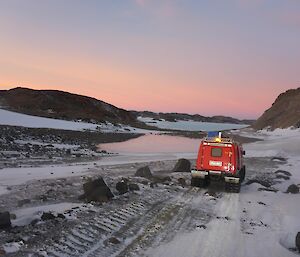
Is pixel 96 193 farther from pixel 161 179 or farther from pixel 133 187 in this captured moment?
pixel 161 179

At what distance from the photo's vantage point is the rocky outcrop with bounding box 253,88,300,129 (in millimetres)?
93438

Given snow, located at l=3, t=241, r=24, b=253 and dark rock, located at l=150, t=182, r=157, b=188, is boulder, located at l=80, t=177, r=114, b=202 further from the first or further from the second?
snow, located at l=3, t=241, r=24, b=253

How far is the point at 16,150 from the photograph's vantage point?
28125mm

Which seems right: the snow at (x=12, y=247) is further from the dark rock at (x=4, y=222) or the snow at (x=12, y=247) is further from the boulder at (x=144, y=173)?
the boulder at (x=144, y=173)

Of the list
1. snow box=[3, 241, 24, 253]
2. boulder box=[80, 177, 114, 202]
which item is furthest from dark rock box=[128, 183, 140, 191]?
snow box=[3, 241, 24, 253]

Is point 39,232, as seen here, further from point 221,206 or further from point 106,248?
point 221,206

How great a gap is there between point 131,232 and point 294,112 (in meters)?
91.2

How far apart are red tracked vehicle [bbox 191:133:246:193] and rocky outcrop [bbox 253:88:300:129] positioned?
70.4 metres

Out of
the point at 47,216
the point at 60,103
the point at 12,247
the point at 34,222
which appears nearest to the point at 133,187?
the point at 47,216

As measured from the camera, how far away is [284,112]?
108 metres

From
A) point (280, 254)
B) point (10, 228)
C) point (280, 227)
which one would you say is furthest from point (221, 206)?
point (10, 228)

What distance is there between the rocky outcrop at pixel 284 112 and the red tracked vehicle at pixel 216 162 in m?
70.4

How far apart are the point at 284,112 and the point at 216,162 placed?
311ft

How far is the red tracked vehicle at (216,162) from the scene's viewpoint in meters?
17.5
